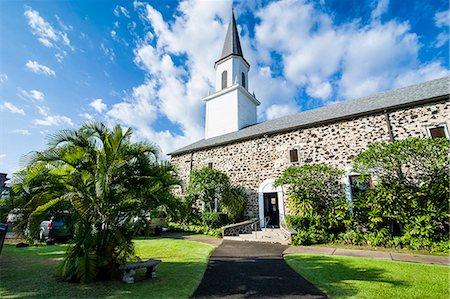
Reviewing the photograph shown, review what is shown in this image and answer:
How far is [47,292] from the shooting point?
4051mm

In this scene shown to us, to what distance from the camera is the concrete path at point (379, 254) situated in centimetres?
640

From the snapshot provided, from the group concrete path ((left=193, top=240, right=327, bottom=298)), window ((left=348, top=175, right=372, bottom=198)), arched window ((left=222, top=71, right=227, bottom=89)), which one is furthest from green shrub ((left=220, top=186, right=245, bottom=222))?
arched window ((left=222, top=71, right=227, bottom=89))

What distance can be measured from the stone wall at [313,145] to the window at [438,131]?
184 millimetres

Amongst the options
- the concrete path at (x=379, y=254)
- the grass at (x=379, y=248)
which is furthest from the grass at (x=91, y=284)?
the grass at (x=379, y=248)

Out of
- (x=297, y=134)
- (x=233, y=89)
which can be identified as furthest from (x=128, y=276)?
(x=233, y=89)

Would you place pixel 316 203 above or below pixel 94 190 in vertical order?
below

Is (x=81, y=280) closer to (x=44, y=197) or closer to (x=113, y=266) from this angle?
(x=113, y=266)

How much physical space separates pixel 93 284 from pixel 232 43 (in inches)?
851

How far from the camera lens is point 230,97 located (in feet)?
64.5

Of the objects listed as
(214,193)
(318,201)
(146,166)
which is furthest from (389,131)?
(146,166)

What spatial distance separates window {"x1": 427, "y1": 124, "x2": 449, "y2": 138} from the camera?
907 centimetres

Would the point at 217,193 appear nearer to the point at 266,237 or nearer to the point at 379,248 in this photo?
the point at 266,237

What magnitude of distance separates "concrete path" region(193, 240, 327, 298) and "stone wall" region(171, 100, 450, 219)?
11.9 ft

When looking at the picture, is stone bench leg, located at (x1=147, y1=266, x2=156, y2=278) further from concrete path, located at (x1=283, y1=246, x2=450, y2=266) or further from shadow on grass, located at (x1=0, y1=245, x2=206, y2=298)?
concrete path, located at (x1=283, y1=246, x2=450, y2=266)
